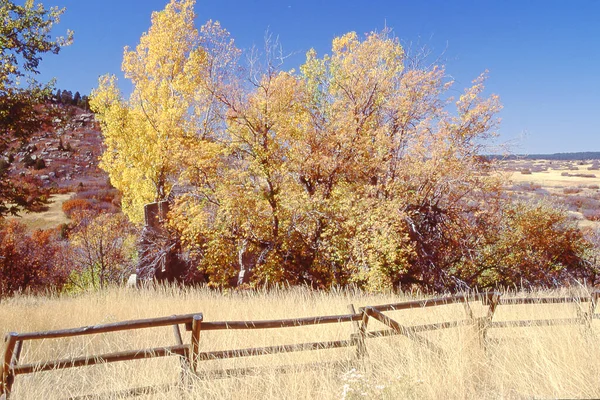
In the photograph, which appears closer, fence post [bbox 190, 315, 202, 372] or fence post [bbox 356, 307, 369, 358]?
fence post [bbox 190, 315, 202, 372]

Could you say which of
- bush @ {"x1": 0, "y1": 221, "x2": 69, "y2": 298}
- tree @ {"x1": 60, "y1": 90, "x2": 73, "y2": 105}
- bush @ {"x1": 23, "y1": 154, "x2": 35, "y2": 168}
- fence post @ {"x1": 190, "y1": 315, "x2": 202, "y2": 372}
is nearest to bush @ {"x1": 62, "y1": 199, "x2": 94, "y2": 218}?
bush @ {"x1": 0, "y1": 221, "x2": 69, "y2": 298}

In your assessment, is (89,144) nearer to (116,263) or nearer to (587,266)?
(116,263)

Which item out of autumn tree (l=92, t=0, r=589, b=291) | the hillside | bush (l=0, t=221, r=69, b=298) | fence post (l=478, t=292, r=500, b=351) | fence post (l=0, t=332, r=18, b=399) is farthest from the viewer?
the hillside

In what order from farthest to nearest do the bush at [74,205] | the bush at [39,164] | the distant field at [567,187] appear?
the bush at [39,164], the bush at [74,205], the distant field at [567,187]

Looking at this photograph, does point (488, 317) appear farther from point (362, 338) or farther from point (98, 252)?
point (98, 252)

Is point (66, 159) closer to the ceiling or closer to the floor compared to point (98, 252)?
closer to the ceiling

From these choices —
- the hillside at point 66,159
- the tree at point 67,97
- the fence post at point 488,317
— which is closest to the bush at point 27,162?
the hillside at point 66,159

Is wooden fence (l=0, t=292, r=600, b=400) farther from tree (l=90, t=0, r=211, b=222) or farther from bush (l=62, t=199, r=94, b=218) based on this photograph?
bush (l=62, t=199, r=94, b=218)

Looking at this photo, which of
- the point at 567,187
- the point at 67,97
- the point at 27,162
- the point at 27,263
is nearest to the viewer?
the point at 27,263

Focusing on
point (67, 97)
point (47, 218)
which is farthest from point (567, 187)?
point (67, 97)

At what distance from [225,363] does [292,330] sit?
1.47 m

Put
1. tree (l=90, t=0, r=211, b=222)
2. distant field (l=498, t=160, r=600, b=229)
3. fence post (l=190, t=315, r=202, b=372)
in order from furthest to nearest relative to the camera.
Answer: distant field (l=498, t=160, r=600, b=229)
tree (l=90, t=0, r=211, b=222)
fence post (l=190, t=315, r=202, b=372)

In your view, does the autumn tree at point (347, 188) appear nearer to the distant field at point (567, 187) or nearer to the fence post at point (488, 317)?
the distant field at point (567, 187)

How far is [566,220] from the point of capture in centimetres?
1869
